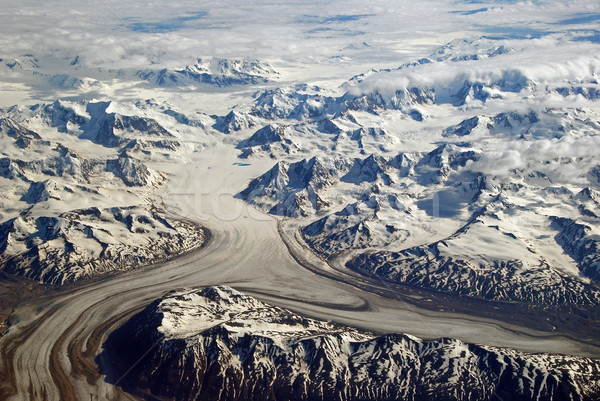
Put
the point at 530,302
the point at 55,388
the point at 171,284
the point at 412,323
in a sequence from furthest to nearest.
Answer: the point at 171,284 → the point at 530,302 → the point at 412,323 → the point at 55,388

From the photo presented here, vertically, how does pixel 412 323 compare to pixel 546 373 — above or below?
below

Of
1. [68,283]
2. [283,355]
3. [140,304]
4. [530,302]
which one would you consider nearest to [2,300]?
[68,283]

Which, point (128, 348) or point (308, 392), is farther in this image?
point (128, 348)

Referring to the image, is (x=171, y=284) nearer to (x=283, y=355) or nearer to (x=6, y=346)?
(x=6, y=346)

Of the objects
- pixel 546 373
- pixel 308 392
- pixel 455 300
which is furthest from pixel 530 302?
pixel 308 392

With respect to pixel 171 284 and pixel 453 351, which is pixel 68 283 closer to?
pixel 171 284

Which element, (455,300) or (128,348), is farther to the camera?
(455,300)

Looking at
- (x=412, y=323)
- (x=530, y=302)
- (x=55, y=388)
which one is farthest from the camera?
(x=530, y=302)
